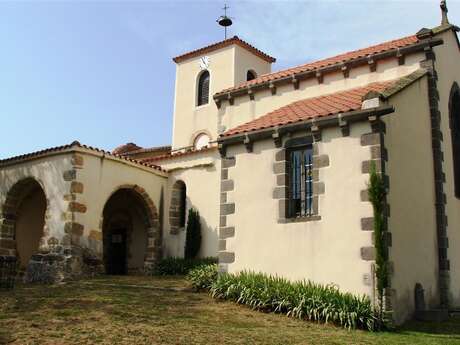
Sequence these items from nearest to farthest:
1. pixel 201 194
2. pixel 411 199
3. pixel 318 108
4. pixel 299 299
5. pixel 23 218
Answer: pixel 299 299 < pixel 411 199 < pixel 318 108 < pixel 201 194 < pixel 23 218

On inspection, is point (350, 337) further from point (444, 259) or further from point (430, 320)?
point (444, 259)

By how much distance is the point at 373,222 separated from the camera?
10164 mm

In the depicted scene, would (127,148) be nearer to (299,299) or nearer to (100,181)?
(100,181)

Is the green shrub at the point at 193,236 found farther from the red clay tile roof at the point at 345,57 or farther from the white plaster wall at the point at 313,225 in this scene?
the white plaster wall at the point at 313,225

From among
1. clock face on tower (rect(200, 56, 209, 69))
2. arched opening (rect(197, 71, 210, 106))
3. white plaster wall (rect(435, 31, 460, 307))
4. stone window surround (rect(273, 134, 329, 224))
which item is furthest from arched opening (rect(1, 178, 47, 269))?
white plaster wall (rect(435, 31, 460, 307))

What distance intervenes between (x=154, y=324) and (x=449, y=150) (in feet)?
30.7

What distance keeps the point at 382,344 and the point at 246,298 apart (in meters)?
3.48

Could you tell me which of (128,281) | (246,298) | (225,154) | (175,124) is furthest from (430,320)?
(175,124)

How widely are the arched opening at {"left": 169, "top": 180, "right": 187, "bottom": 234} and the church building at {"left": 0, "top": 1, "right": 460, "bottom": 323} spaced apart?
0.04 meters

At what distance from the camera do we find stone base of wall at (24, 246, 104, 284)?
14859 mm

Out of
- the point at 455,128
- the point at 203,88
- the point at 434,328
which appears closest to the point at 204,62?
the point at 203,88

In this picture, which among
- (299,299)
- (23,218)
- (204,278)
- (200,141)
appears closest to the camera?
(299,299)

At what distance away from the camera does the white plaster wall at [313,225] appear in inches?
412

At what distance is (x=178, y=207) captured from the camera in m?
19.2
